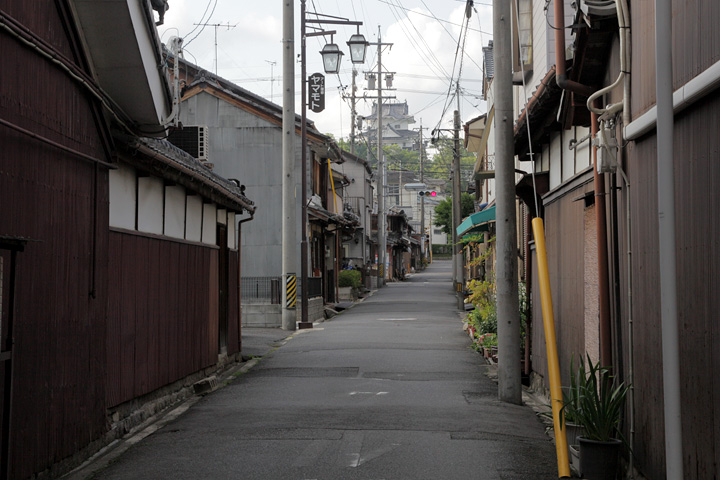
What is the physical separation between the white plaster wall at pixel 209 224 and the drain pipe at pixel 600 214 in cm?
841

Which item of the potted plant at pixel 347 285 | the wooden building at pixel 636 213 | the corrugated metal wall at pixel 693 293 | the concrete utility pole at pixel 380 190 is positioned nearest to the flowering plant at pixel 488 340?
the wooden building at pixel 636 213

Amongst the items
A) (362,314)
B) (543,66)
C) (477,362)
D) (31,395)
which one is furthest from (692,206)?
(362,314)

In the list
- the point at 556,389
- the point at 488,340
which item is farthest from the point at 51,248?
the point at 488,340

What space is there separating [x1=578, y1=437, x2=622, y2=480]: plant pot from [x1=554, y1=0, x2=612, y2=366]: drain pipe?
1.17 metres

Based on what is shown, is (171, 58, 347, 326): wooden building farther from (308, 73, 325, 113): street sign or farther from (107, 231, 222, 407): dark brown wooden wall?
(107, 231, 222, 407): dark brown wooden wall

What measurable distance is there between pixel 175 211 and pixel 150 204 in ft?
4.54

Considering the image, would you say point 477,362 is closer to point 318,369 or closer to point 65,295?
point 318,369

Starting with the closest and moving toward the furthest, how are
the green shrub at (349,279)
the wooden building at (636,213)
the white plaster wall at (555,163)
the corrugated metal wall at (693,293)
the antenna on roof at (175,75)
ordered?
the corrugated metal wall at (693,293)
the wooden building at (636,213)
the antenna on roof at (175,75)
the white plaster wall at (555,163)
the green shrub at (349,279)

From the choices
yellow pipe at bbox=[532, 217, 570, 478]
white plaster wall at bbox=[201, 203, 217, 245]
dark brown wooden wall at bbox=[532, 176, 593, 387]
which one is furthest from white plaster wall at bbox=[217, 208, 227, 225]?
yellow pipe at bbox=[532, 217, 570, 478]

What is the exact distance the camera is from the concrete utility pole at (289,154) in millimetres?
24578

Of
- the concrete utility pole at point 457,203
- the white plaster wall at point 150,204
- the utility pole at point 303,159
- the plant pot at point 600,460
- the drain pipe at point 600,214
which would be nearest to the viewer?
the plant pot at point 600,460

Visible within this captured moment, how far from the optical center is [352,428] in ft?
31.6

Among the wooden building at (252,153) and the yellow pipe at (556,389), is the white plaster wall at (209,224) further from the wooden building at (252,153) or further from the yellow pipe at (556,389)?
the wooden building at (252,153)

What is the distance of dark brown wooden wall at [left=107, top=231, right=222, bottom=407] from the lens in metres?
9.61
